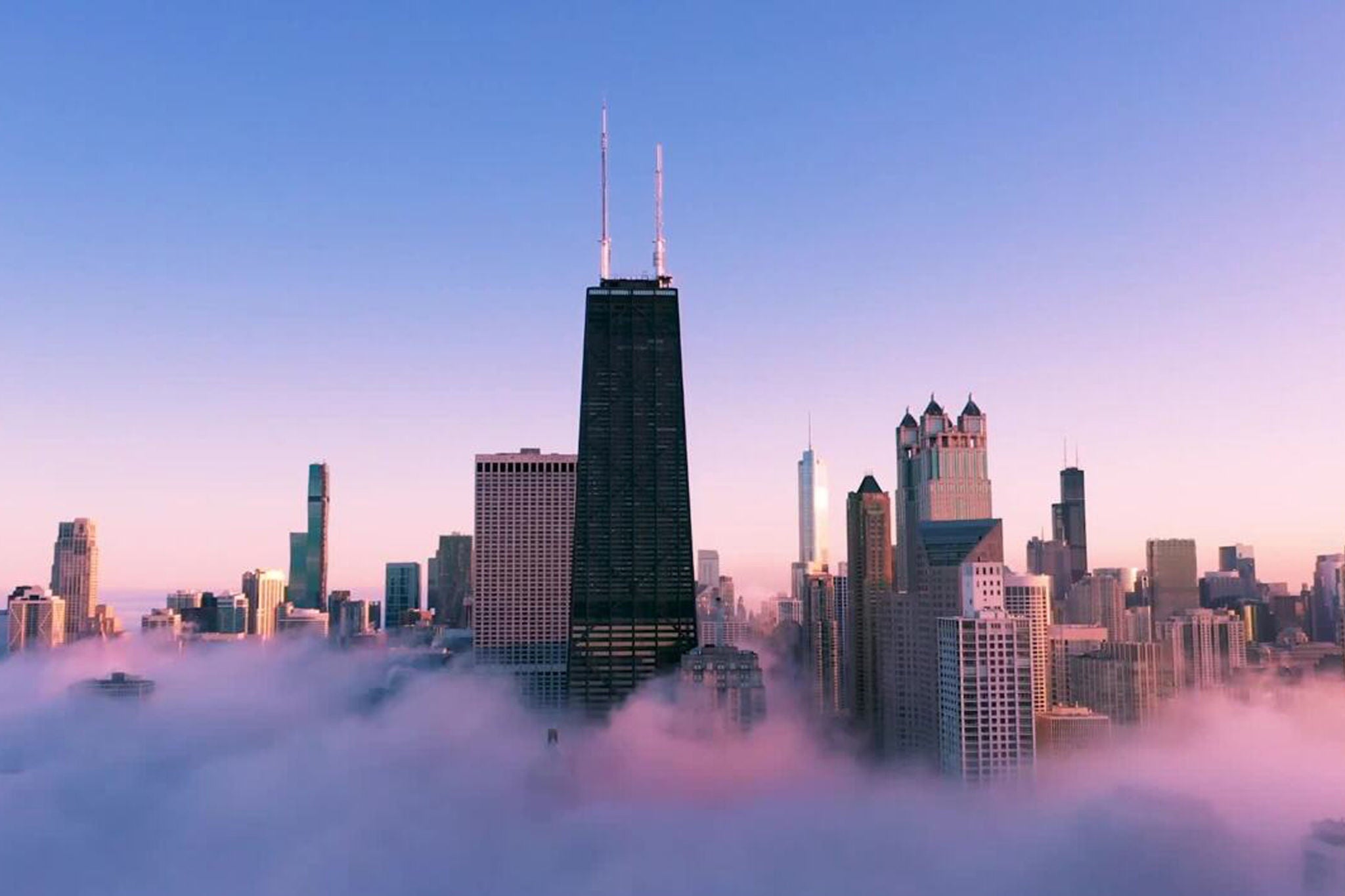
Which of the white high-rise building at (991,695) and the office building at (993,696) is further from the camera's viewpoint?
the white high-rise building at (991,695)

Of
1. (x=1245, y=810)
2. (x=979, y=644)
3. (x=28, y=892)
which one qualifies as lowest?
(x=28, y=892)

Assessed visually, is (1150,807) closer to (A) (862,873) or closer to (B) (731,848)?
(A) (862,873)

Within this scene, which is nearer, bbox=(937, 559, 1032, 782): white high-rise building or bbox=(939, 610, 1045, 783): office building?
bbox=(939, 610, 1045, 783): office building

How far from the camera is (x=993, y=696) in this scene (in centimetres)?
17325

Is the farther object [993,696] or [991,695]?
[993,696]

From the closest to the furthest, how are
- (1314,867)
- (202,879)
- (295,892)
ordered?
1. (1314,867)
2. (295,892)
3. (202,879)

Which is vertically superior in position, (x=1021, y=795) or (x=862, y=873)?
(x=1021, y=795)

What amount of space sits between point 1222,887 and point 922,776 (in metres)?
51.2

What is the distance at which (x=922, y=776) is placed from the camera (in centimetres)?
19625

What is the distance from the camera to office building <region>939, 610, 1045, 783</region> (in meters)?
172

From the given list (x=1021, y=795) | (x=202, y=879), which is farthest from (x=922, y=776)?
(x=202, y=879)

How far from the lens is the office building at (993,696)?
17200 cm

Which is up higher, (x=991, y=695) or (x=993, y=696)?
(x=991, y=695)

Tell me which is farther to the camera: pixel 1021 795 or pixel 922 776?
pixel 922 776
